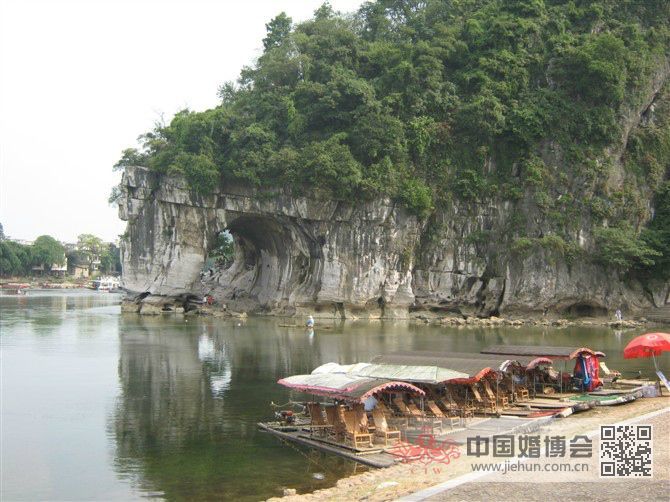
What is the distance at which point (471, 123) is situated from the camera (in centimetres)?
5228

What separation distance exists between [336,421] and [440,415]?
2.63m

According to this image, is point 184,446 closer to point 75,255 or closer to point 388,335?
point 388,335

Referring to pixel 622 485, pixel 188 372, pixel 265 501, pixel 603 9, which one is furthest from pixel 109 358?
pixel 603 9

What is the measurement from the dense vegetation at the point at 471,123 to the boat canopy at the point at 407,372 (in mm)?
32300

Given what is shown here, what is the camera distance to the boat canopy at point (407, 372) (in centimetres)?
1647

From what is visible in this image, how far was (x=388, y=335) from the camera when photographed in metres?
39.2

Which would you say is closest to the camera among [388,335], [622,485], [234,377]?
[622,485]

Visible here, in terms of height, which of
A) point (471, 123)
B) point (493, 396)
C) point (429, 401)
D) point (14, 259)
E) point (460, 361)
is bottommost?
point (493, 396)

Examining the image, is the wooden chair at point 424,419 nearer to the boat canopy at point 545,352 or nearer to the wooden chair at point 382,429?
the wooden chair at point 382,429

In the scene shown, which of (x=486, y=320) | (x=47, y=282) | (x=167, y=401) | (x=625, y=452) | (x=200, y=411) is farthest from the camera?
(x=47, y=282)

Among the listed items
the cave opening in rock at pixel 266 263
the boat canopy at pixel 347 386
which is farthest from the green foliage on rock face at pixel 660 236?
the boat canopy at pixel 347 386

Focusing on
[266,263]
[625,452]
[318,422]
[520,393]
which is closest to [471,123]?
[266,263]

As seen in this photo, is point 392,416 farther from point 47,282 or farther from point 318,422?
point 47,282

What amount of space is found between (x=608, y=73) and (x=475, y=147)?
1081 centimetres
